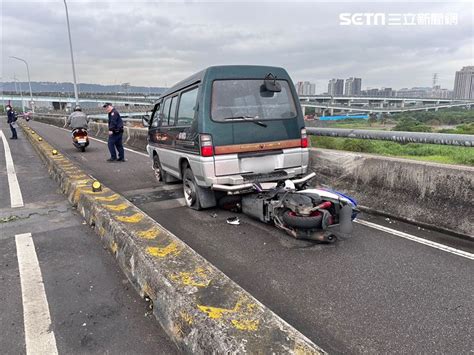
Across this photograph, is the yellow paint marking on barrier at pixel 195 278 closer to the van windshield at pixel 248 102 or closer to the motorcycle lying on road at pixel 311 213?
the motorcycle lying on road at pixel 311 213

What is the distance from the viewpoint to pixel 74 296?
10.1 ft

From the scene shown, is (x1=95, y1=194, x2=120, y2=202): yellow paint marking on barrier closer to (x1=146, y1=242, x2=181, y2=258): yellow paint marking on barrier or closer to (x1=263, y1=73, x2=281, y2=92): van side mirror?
(x1=146, y1=242, x2=181, y2=258): yellow paint marking on barrier

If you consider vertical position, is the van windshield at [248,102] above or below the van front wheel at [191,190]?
above

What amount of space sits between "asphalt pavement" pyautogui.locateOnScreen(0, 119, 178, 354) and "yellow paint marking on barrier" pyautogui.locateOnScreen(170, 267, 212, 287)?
0.38 metres

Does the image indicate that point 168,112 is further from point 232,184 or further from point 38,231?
point 38,231

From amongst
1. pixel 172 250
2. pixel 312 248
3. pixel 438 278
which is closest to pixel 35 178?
pixel 172 250

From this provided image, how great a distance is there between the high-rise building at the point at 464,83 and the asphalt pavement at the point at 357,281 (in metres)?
120

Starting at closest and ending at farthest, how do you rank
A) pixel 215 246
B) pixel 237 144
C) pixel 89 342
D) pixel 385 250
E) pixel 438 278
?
pixel 89 342 < pixel 438 278 < pixel 385 250 < pixel 215 246 < pixel 237 144

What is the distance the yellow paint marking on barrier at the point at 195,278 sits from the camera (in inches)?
105

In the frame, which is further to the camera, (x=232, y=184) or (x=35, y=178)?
(x=35, y=178)

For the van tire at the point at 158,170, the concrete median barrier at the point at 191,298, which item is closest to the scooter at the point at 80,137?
the van tire at the point at 158,170

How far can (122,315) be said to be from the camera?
9.10ft

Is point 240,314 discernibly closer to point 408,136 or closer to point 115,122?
point 408,136

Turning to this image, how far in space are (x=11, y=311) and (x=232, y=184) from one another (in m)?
2.91
